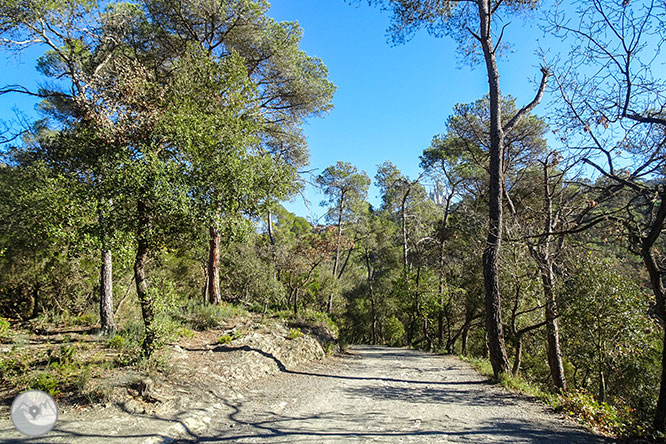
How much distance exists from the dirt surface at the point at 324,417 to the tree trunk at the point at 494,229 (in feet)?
2.72

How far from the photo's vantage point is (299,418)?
436 centimetres

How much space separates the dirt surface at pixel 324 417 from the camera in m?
3.58

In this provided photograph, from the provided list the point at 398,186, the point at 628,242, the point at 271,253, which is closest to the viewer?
the point at 628,242

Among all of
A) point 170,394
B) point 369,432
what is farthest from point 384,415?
point 170,394

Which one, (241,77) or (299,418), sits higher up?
(241,77)

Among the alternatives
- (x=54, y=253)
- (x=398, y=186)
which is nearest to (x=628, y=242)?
(x=54, y=253)

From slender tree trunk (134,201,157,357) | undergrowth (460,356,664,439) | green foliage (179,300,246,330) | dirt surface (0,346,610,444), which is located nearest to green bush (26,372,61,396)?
dirt surface (0,346,610,444)

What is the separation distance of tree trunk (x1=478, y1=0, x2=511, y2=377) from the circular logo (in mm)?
7606

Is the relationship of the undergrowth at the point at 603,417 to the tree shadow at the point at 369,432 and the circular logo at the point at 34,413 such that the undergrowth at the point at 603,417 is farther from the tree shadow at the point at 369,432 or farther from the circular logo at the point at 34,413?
the circular logo at the point at 34,413

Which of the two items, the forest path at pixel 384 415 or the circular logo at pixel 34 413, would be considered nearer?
the circular logo at pixel 34 413

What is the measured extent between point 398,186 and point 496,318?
15224 mm

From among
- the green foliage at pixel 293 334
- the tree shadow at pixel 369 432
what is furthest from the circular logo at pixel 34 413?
the green foliage at pixel 293 334

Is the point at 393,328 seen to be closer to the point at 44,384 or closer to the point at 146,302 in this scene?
the point at 146,302

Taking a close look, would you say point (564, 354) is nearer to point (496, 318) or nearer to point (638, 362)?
point (638, 362)
